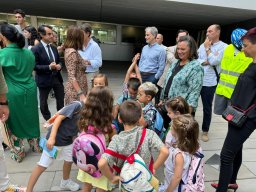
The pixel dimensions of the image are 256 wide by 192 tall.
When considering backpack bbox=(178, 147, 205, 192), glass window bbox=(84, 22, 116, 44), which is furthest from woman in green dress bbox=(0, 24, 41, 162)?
glass window bbox=(84, 22, 116, 44)

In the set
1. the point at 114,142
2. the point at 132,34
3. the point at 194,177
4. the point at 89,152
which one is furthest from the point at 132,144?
the point at 132,34

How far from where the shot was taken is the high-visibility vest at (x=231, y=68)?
2586 mm

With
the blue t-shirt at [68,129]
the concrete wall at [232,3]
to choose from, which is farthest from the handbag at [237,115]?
the concrete wall at [232,3]

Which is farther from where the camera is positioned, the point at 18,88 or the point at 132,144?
the point at 18,88

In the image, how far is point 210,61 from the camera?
3596mm

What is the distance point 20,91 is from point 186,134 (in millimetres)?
2075

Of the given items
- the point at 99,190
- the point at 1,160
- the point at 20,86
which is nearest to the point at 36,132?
the point at 20,86

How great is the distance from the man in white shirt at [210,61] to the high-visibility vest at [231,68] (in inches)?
29.9

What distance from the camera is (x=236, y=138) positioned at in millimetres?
2047

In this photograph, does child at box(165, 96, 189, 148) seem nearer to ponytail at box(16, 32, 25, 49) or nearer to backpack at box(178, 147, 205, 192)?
backpack at box(178, 147, 205, 192)

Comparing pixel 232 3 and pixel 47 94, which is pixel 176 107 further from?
pixel 232 3

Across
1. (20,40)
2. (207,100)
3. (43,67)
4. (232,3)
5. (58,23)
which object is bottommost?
(207,100)

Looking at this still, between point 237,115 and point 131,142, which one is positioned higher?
point 237,115

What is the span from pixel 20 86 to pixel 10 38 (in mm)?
584
